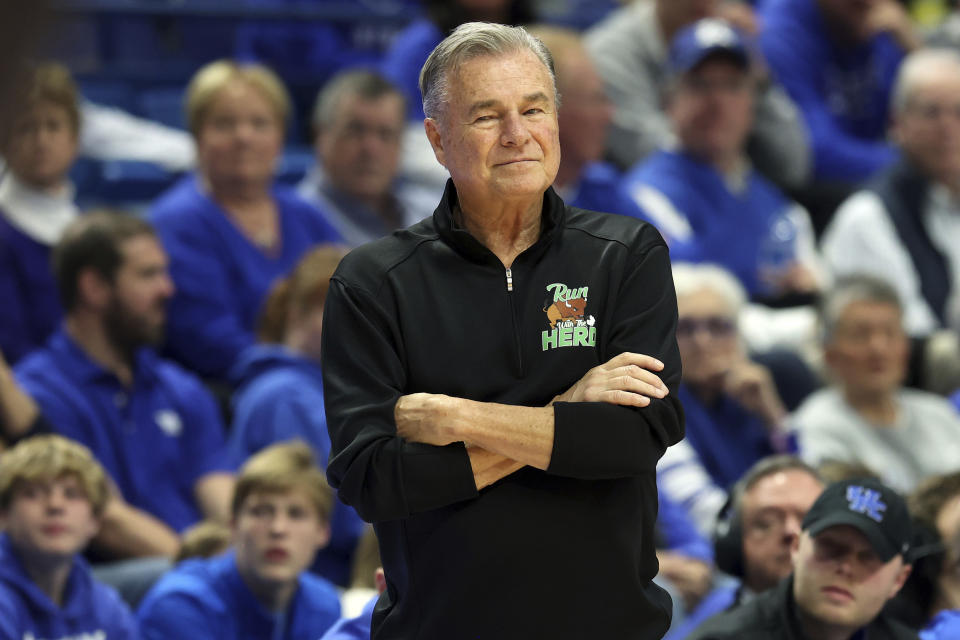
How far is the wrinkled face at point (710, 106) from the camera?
19.3ft

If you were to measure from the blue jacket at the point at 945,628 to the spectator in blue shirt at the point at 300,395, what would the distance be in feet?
6.19

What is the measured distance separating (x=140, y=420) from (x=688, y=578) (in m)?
1.90

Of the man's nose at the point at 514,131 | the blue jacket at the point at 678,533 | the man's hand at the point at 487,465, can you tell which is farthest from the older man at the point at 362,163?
the man's hand at the point at 487,465

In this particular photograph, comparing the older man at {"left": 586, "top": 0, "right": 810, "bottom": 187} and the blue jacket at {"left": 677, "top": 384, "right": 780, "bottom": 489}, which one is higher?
the older man at {"left": 586, "top": 0, "right": 810, "bottom": 187}

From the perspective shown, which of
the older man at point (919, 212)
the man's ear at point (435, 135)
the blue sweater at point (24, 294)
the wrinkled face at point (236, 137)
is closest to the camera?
the man's ear at point (435, 135)

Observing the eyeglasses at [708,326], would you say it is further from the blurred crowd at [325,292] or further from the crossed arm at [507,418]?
the crossed arm at [507,418]

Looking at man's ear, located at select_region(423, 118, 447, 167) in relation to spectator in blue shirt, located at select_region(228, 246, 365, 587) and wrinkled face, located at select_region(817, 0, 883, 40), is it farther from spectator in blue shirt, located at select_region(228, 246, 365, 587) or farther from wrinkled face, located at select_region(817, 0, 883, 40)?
wrinkled face, located at select_region(817, 0, 883, 40)

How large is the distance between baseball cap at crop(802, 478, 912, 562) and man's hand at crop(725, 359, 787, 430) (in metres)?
2.13

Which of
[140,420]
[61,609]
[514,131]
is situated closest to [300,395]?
[140,420]

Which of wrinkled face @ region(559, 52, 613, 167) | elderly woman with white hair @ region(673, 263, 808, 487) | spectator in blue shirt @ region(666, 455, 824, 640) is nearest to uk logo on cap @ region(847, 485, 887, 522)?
spectator in blue shirt @ region(666, 455, 824, 640)

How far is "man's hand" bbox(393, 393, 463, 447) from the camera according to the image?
162 centimetres

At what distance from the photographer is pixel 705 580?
4.17 m

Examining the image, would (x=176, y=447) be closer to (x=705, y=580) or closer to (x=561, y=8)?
(x=705, y=580)

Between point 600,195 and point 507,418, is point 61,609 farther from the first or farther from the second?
point 600,195
